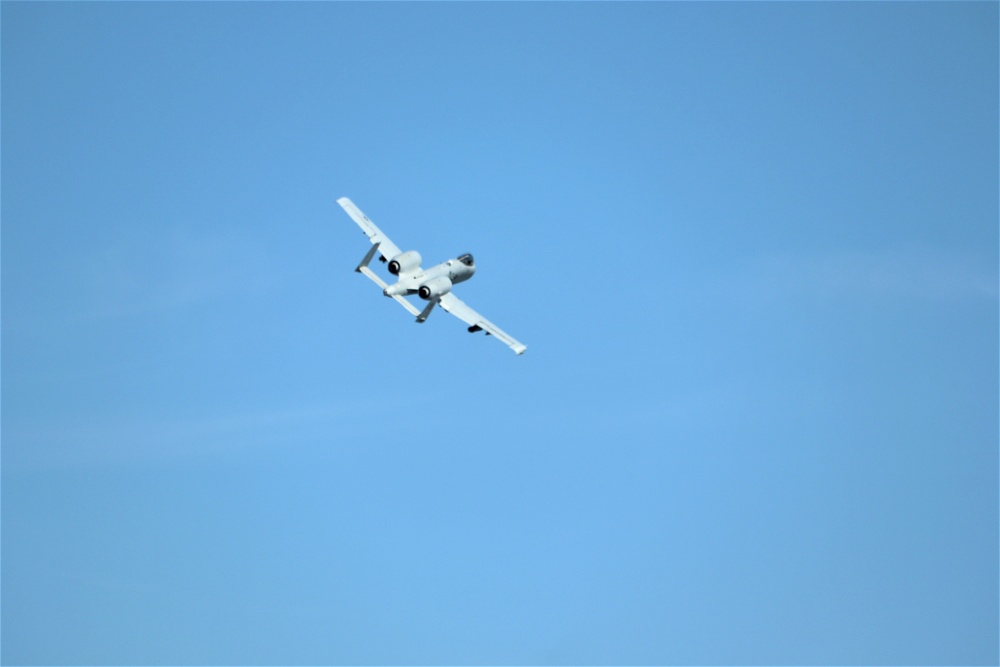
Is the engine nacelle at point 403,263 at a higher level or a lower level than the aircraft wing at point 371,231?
lower

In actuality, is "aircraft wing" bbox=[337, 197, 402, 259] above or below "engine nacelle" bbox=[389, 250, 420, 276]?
above

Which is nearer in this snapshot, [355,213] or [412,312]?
[412,312]

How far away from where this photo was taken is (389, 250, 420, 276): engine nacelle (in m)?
146

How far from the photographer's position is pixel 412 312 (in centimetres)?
14400

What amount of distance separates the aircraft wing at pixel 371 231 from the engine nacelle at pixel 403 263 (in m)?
1.97

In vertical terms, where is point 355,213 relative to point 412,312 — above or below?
above

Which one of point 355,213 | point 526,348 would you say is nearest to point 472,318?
point 526,348

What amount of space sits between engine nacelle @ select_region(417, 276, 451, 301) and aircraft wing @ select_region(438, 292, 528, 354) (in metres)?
0.70

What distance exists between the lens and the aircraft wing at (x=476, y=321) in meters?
148

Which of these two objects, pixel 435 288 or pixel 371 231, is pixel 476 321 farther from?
pixel 371 231

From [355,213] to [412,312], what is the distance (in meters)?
14.6

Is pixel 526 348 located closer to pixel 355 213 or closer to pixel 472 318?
pixel 472 318

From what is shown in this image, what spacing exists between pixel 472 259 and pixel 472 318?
6178 mm

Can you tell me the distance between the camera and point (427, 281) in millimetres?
147000
